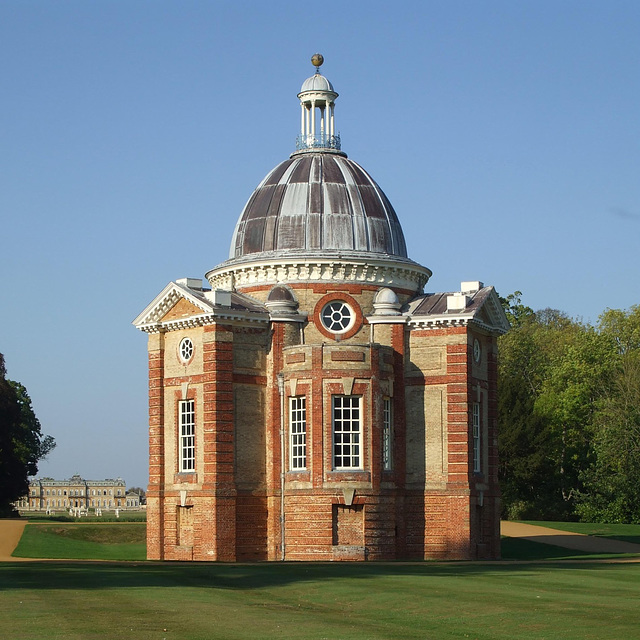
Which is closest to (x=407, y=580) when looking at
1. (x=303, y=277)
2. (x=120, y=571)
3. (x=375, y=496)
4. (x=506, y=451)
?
(x=120, y=571)

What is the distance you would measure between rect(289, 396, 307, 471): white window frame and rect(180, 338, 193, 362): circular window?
4.40 m

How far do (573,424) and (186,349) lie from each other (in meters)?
34.3

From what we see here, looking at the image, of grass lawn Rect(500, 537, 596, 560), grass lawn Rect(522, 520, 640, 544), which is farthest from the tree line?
grass lawn Rect(500, 537, 596, 560)

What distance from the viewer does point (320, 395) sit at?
4469 cm

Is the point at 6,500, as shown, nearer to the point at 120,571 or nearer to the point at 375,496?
the point at 375,496

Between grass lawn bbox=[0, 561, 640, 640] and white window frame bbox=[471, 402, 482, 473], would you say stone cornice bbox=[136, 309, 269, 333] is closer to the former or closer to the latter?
white window frame bbox=[471, 402, 482, 473]

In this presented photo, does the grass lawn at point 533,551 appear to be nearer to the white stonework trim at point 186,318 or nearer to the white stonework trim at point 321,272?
the white stonework trim at point 321,272

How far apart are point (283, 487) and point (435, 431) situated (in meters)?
6.23

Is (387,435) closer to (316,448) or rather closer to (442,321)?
(316,448)

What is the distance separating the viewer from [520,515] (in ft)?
235

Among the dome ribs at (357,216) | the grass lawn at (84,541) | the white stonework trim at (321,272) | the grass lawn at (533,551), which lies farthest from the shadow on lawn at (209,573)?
the dome ribs at (357,216)

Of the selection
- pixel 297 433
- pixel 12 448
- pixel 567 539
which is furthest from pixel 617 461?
pixel 12 448

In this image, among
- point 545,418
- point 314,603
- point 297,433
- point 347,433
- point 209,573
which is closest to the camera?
point 314,603

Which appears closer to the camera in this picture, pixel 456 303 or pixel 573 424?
pixel 456 303
